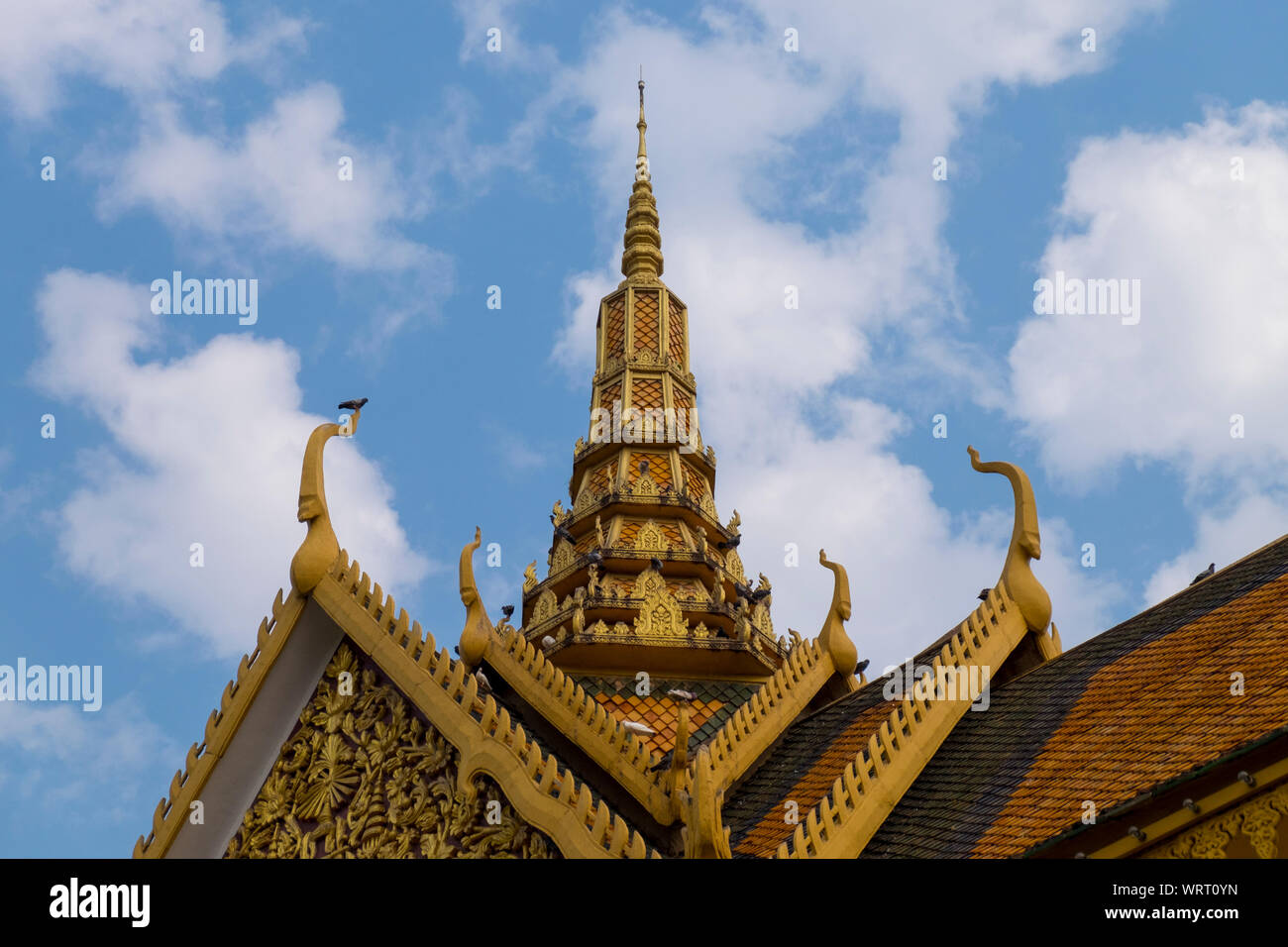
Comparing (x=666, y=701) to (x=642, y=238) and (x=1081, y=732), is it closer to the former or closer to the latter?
(x=1081, y=732)

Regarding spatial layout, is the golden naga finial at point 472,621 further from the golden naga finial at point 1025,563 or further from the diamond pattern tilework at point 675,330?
the diamond pattern tilework at point 675,330

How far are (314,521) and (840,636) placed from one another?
5.62 m

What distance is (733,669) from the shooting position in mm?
18500

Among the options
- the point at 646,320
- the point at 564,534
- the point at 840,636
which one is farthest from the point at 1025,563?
the point at 646,320

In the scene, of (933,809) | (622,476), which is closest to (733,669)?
(622,476)

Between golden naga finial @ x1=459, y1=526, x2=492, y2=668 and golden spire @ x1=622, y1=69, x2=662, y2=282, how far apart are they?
38.5 ft

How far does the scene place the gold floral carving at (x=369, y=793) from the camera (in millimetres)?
9664

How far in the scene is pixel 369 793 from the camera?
10484 mm

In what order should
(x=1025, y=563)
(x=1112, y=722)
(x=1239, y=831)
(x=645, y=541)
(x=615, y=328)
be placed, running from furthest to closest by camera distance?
1. (x=615, y=328)
2. (x=645, y=541)
3. (x=1025, y=563)
4. (x=1112, y=722)
5. (x=1239, y=831)

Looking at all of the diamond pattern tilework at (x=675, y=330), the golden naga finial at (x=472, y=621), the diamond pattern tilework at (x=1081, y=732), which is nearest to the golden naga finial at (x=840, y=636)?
the diamond pattern tilework at (x=1081, y=732)

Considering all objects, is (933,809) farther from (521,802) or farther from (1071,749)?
(521,802)

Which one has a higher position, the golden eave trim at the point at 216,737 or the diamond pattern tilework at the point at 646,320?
the diamond pattern tilework at the point at 646,320

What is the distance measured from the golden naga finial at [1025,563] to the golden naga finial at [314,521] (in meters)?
6.04

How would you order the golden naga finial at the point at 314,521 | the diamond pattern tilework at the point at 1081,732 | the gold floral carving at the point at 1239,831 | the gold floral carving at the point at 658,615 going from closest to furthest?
the gold floral carving at the point at 1239,831 < the diamond pattern tilework at the point at 1081,732 < the golden naga finial at the point at 314,521 < the gold floral carving at the point at 658,615
